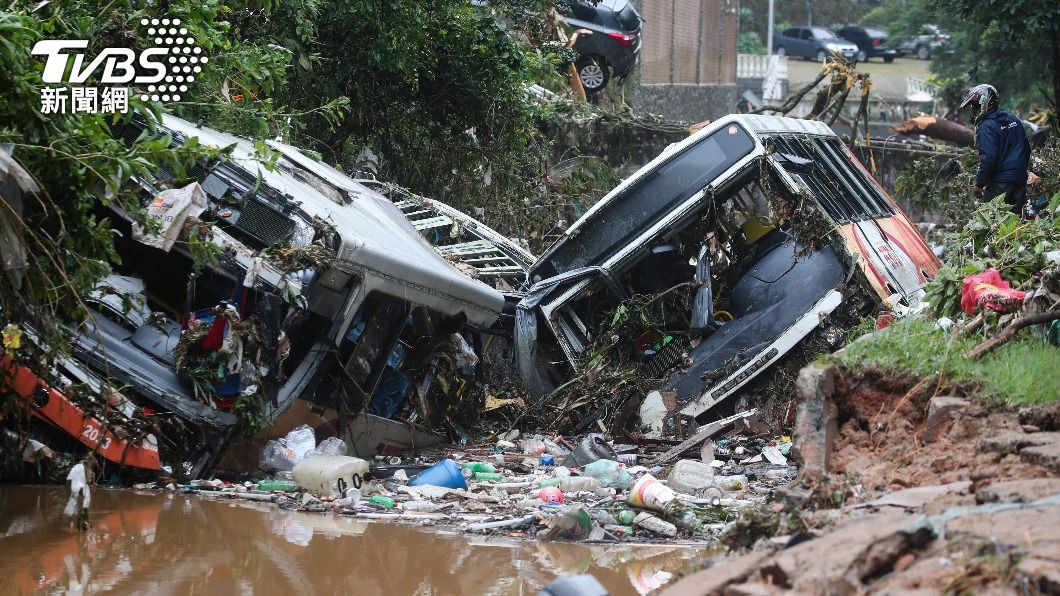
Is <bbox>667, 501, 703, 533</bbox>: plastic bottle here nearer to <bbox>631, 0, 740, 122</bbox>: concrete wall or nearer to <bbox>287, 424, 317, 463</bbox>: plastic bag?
<bbox>287, 424, 317, 463</bbox>: plastic bag

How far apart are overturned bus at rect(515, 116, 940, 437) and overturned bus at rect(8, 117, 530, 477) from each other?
1420mm

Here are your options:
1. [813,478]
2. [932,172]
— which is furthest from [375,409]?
[932,172]

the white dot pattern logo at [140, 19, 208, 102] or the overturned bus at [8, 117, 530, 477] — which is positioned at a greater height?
the white dot pattern logo at [140, 19, 208, 102]

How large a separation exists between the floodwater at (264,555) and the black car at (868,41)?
39.4 metres

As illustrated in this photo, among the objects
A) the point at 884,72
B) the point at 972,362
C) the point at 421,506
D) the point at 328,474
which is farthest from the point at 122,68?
the point at 884,72

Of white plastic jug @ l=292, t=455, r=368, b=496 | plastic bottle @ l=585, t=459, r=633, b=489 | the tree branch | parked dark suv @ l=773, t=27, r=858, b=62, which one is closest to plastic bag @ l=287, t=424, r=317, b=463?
white plastic jug @ l=292, t=455, r=368, b=496

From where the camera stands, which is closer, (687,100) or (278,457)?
(278,457)

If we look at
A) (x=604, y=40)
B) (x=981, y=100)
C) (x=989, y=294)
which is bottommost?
(x=604, y=40)

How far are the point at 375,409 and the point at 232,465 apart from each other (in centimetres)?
112

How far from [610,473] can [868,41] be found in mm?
38311

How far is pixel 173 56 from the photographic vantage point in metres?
7.73

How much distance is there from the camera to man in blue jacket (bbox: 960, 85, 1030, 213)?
9867mm

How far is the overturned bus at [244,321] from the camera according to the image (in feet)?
21.5

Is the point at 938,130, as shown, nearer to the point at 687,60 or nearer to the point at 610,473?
the point at 610,473
